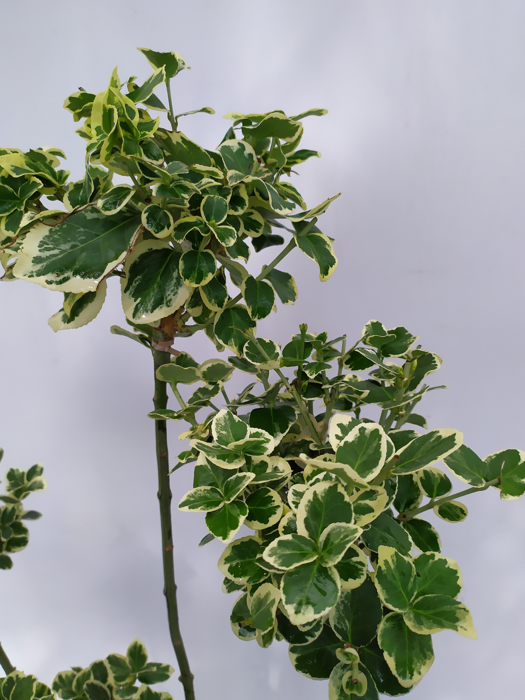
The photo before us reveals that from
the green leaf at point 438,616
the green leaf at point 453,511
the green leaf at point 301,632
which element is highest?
the green leaf at point 453,511

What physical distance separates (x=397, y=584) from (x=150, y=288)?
1.44 ft

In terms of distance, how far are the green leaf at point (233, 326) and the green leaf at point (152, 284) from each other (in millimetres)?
72

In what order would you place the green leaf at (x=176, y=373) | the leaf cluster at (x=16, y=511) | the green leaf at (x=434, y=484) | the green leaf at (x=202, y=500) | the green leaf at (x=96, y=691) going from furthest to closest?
the leaf cluster at (x=16, y=511) → the green leaf at (x=96, y=691) → the green leaf at (x=176, y=373) → the green leaf at (x=434, y=484) → the green leaf at (x=202, y=500)

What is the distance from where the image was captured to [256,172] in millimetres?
618

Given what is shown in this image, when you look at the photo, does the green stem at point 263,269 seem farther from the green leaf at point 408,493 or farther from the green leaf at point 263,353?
the green leaf at point 408,493

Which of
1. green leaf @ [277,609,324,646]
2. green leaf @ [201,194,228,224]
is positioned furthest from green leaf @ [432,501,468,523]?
green leaf @ [201,194,228,224]

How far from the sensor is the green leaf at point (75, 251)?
1.65 feet

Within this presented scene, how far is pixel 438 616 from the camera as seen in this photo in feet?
1.24

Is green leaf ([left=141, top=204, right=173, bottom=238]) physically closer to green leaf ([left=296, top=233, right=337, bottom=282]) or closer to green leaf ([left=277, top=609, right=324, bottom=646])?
green leaf ([left=296, top=233, right=337, bottom=282])

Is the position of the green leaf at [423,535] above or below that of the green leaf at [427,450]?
below

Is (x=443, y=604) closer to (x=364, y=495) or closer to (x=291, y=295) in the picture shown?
(x=364, y=495)

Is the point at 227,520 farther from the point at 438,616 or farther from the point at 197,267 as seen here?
the point at 197,267

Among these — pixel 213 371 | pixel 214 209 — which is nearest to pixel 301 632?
pixel 213 371

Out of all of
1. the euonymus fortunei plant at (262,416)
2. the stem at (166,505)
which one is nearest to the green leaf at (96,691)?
the euonymus fortunei plant at (262,416)
